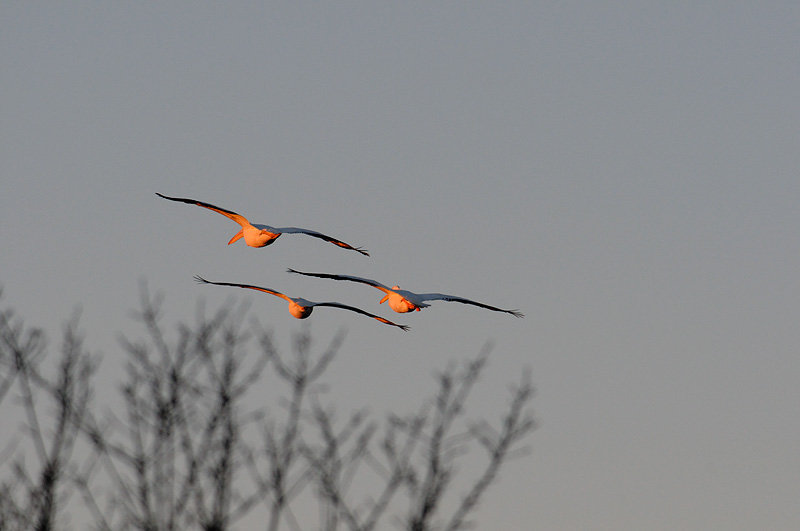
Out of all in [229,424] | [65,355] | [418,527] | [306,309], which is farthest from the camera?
[306,309]

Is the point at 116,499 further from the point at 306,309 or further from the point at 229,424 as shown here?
the point at 306,309

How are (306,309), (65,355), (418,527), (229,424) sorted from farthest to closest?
(306,309) < (65,355) < (229,424) < (418,527)

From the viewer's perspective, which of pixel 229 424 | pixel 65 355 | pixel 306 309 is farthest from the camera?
pixel 306 309

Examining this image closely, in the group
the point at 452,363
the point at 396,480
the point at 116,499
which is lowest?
the point at 116,499

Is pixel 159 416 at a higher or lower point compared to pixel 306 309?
lower

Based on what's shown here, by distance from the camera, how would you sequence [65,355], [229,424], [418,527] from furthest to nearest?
[65,355]
[229,424]
[418,527]

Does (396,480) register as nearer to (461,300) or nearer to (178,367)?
(178,367)

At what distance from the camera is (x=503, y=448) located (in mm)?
15312

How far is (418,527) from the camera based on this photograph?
14508mm

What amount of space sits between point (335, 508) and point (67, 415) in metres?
3.41

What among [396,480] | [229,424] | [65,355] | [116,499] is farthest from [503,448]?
[65,355]

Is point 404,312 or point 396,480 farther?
point 404,312

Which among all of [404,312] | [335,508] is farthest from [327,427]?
[404,312]

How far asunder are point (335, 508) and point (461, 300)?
16.4 feet
